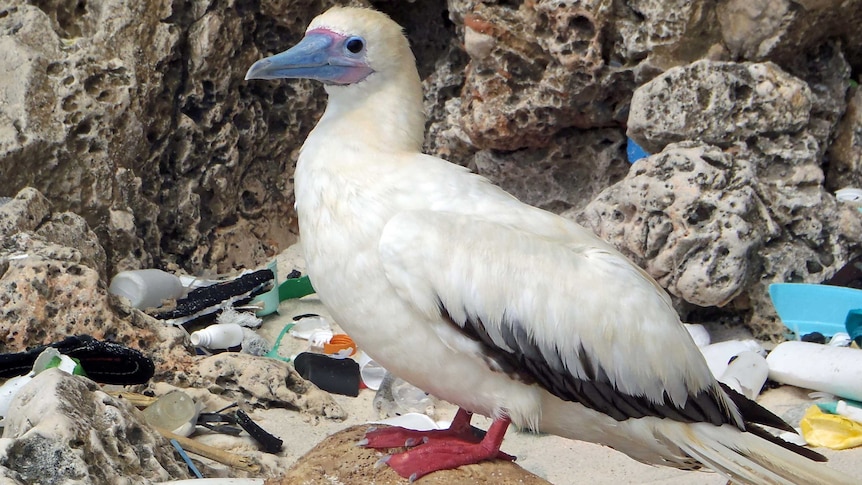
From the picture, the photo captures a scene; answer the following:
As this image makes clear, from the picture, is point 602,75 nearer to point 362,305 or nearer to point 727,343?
point 727,343

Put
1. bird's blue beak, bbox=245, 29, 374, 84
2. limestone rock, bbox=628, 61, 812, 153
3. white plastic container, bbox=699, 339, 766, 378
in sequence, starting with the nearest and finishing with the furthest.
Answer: bird's blue beak, bbox=245, 29, 374, 84, white plastic container, bbox=699, 339, 766, 378, limestone rock, bbox=628, 61, 812, 153

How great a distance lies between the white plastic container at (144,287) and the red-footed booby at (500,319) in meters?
3.11

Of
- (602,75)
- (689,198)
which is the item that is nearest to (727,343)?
(689,198)

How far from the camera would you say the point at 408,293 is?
2598mm

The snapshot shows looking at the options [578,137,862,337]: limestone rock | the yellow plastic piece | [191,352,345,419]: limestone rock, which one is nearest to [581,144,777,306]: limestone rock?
[578,137,862,337]: limestone rock

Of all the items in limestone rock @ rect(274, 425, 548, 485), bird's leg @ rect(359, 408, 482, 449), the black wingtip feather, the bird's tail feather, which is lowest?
limestone rock @ rect(274, 425, 548, 485)

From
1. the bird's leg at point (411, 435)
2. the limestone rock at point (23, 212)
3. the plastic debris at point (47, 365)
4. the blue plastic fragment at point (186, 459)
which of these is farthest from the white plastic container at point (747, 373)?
the limestone rock at point (23, 212)

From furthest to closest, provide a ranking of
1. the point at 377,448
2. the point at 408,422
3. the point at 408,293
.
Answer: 1. the point at 408,422
2. the point at 377,448
3. the point at 408,293

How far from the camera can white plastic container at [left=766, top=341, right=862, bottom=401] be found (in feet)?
14.8

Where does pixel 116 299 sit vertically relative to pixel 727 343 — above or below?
above

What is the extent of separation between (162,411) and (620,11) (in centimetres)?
351

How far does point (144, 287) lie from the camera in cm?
570

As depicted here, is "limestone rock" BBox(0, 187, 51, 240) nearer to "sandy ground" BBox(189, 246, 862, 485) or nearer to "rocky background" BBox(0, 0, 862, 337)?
"rocky background" BBox(0, 0, 862, 337)

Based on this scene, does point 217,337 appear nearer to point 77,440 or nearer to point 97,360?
point 97,360
